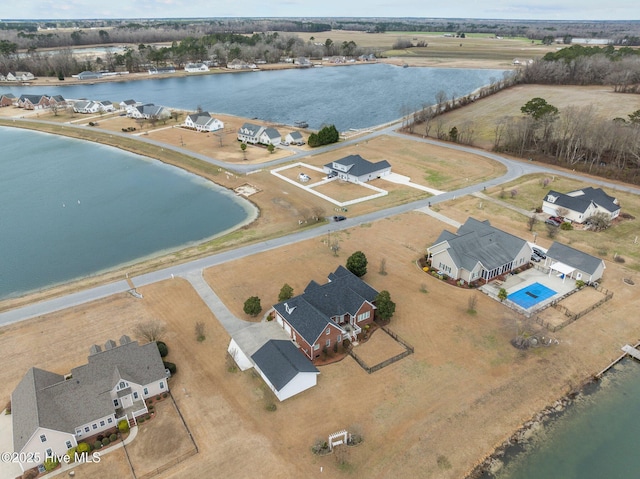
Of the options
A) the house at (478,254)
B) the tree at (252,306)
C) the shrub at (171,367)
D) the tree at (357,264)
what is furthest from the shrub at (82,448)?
the house at (478,254)

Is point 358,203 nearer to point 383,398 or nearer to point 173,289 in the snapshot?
point 173,289

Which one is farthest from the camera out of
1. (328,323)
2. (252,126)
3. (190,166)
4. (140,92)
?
(140,92)

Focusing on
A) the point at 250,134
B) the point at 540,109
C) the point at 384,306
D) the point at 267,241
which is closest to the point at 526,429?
the point at 384,306

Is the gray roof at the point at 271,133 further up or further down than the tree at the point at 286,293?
further up

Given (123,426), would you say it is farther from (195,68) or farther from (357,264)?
(195,68)

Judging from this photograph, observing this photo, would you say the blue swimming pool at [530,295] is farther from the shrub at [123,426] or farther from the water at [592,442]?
the shrub at [123,426]

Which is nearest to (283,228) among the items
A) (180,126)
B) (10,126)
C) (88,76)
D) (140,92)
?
(180,126)

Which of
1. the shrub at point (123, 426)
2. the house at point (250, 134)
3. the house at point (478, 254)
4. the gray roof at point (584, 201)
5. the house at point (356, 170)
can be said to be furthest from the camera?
the house at point (250, 134)
